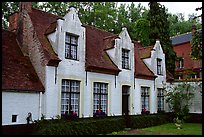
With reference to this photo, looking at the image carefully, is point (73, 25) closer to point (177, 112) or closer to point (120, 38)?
point (120, 38)

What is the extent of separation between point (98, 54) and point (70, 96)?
14.7 feet

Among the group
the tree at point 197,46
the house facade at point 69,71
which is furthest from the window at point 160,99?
the tree at point 197,46

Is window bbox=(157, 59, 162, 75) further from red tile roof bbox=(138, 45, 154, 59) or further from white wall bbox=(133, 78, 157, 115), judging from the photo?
white wall bbox=(133, 78, 157, 115)

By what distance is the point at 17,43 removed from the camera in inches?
656

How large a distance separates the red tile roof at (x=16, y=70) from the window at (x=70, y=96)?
65.6 inches

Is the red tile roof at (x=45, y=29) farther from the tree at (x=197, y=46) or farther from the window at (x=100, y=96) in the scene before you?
the tree at (x=197, y=46)

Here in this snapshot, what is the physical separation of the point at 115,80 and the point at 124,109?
2613 mm

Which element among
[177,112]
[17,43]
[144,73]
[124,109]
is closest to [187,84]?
[177,112]

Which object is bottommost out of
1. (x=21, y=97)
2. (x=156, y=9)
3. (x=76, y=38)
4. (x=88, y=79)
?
(x=21, y=97)

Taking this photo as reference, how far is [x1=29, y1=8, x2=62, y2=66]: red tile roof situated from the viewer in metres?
15.2

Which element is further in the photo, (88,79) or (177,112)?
(177,112)

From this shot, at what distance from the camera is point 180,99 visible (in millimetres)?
22672

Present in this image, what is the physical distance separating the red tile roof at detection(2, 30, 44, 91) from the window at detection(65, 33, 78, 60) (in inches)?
93.1

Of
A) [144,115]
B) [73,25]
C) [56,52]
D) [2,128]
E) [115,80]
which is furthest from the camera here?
[144,115]
